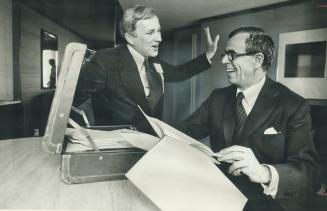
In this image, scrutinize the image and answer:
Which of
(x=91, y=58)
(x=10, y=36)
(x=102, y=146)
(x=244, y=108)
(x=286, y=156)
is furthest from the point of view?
(x=10, y=36)

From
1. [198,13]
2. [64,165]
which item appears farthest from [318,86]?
[64,165]

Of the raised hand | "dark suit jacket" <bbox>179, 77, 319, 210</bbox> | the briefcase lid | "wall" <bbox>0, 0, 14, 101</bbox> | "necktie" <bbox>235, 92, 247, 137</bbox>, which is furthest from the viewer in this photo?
"wall" <bbox>0, 0, 14, 101</bbox>

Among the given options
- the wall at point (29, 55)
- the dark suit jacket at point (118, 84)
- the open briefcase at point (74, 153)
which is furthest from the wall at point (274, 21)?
the wall at point (29, 55)

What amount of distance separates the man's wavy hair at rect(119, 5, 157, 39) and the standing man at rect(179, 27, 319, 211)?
1.33 feet

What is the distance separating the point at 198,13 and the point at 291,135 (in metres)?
0.70

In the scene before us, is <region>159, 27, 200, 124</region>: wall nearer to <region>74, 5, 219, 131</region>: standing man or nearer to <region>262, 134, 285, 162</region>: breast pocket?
<region>74, 5, 219, 131</region>: standing man

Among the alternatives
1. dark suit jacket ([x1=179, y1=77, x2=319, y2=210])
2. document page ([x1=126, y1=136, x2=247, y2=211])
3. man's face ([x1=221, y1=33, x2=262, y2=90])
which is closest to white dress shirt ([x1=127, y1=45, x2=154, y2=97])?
dark suit jacket ([x1=179, y1=77, x2=319, y2=210])

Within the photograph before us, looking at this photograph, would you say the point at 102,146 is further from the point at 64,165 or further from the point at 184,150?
the point at 184,150

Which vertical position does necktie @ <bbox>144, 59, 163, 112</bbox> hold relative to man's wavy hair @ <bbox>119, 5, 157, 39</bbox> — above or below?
below

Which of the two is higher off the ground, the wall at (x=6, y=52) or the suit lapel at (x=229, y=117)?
the wall at (x=6, y=52)

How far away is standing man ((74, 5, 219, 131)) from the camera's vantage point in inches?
52.9

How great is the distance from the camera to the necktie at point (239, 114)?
1.19 meters

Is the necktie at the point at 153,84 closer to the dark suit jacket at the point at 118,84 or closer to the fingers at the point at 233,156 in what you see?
the dark suit jacket at the point at 118,84

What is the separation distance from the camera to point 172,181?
635 mm
